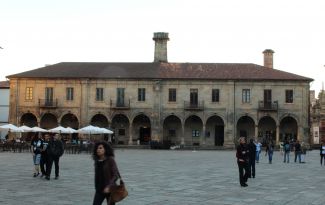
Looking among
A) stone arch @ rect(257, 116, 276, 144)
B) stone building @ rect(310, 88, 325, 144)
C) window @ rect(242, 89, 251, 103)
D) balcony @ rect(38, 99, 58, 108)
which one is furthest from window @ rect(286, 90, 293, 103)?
balcony @ rect(38, 99, 58, 108)

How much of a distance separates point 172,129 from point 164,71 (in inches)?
251

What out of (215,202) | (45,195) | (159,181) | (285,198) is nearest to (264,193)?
(285,198)

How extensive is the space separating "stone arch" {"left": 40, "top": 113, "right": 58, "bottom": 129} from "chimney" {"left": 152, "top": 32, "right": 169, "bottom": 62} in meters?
13.6

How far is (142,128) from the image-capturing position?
5556 centimetres

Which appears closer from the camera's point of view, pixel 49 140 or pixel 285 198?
pixel 285 198

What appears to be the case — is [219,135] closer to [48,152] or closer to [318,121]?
[318,121]

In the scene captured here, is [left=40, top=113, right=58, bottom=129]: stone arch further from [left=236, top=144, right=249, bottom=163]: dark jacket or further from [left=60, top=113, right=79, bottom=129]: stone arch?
[left=236, top=144, right=249, bottom=163]: dark jacket

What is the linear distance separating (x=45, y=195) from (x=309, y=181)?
907cm

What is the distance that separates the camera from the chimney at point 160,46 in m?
59.7

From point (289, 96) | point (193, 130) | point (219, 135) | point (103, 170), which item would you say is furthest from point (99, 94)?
point (103, 170)

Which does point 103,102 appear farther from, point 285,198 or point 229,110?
point 285,198

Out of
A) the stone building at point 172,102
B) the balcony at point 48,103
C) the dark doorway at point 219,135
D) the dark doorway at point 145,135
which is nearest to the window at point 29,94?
the stone building at point 172,102

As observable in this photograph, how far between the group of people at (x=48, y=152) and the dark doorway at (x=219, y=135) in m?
39.3

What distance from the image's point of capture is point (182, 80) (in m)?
53.8
